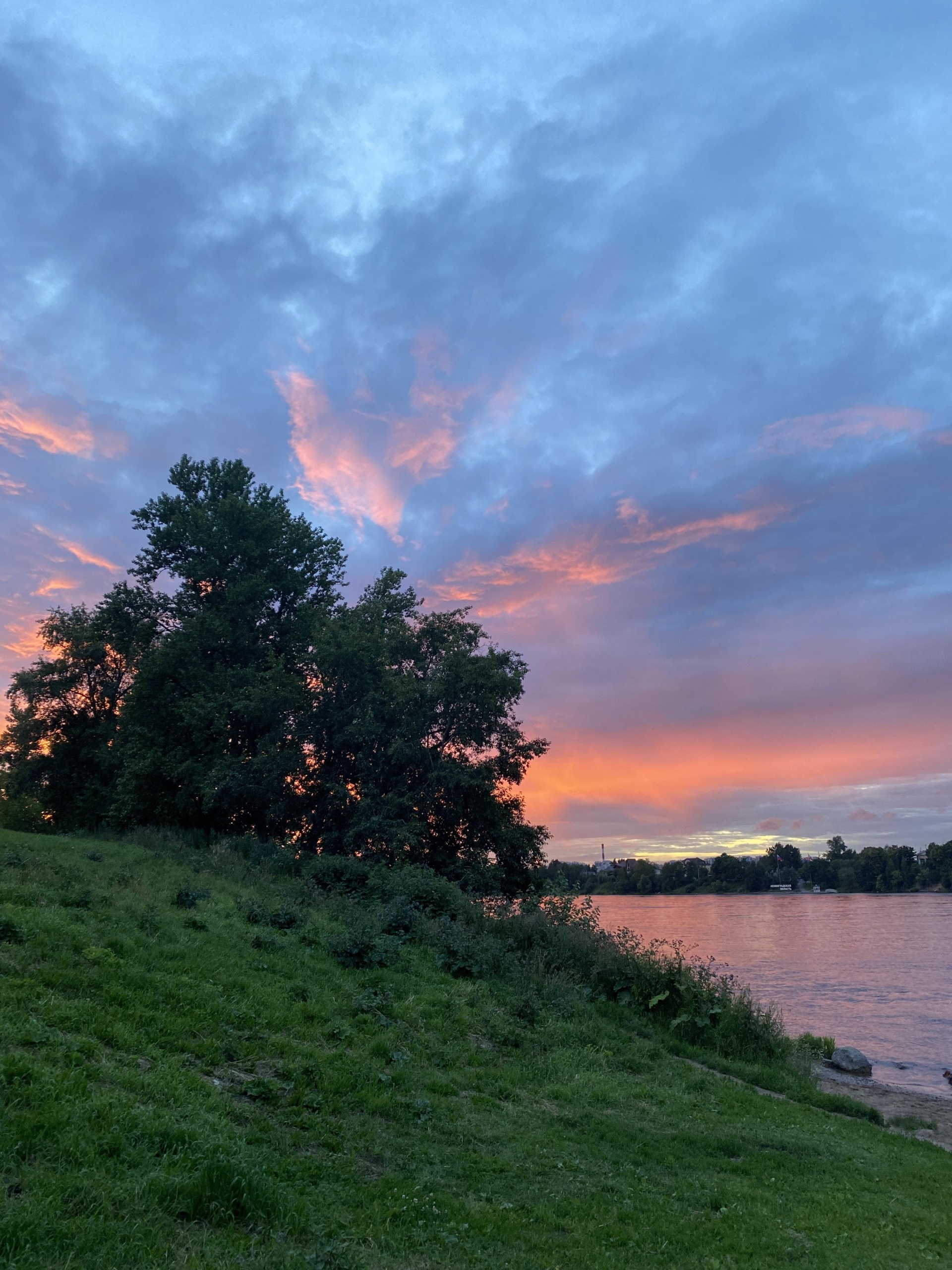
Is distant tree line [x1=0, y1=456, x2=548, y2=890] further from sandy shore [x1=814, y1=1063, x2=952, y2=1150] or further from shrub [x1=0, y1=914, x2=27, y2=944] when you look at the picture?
shrub [x1=0, y1=914, x2=27, y2=944]

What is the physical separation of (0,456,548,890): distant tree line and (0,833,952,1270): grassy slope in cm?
1621

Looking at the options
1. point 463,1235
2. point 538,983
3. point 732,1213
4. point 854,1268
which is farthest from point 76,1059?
point 538,983

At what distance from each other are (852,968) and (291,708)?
114 feet

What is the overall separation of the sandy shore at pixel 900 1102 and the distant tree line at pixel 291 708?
15.0m

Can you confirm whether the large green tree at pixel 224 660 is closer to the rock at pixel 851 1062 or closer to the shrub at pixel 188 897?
the shrub at pixel 188 897

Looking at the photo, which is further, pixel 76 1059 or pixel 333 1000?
pixel 333 1000

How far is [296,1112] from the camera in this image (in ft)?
27.9

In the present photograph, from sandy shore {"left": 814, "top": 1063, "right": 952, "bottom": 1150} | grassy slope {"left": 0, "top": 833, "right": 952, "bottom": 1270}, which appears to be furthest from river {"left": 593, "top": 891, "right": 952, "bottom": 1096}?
grassy slope {"left": 0, "top": 833, "right": 952, "bottom": 1270}

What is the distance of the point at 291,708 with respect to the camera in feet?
110

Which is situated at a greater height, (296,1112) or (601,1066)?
(296,1112)

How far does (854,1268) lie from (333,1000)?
332 inches

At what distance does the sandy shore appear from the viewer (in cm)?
1547

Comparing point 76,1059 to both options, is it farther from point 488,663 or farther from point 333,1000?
point 488,663

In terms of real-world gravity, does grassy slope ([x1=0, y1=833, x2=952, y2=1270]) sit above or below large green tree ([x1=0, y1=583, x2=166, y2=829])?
below
